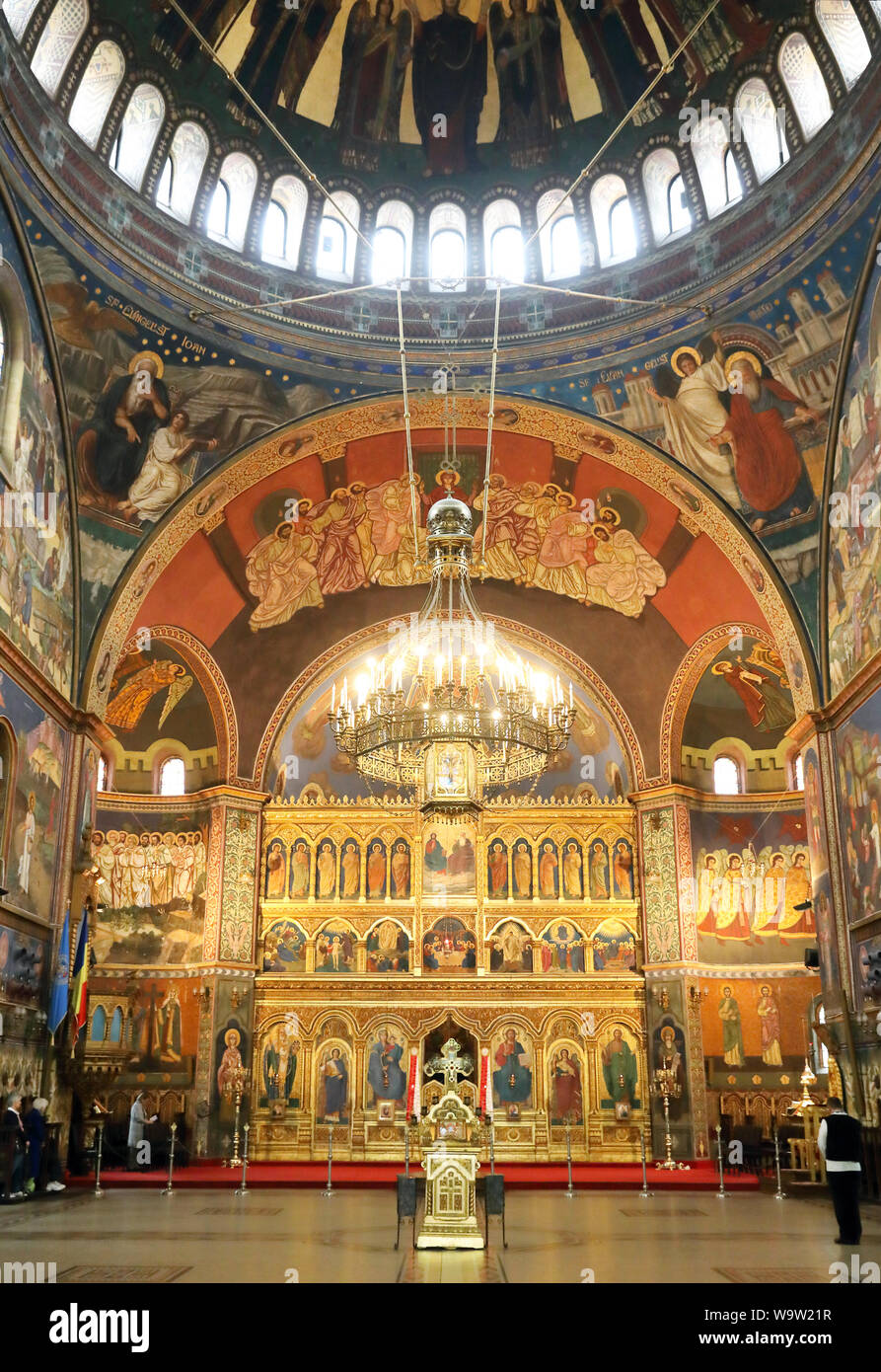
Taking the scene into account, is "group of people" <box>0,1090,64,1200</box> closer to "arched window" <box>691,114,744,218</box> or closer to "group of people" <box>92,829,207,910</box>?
"group of people" <box>92,829,207,910</box>

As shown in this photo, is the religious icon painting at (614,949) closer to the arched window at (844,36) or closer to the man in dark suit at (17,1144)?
the man in dark suit at (17,1144)

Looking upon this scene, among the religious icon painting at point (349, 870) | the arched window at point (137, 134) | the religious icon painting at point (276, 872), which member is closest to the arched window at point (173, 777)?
the religious icon painting at point (276, 872)

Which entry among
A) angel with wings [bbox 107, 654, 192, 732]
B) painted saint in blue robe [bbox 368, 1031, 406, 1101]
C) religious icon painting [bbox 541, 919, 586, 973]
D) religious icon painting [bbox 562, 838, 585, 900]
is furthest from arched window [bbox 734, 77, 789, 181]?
painted saint in blue robe [bbox 368, 1031, 406, 1101]

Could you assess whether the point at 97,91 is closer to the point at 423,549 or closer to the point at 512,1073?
the point at 423,549

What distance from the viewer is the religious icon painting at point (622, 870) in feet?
78.6

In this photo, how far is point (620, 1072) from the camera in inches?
893

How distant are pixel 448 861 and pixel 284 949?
372 centimetres

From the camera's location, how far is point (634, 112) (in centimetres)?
1820

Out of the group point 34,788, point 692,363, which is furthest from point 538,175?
point 34,788

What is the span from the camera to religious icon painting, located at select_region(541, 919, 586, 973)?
23547 mm

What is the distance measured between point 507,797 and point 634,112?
42.5 ft

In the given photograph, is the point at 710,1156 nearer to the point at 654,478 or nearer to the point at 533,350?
the point at 654,478

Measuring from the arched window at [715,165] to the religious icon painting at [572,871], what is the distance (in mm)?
12175

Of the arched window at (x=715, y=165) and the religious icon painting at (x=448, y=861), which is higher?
the arched window at (x=715, y=165)
